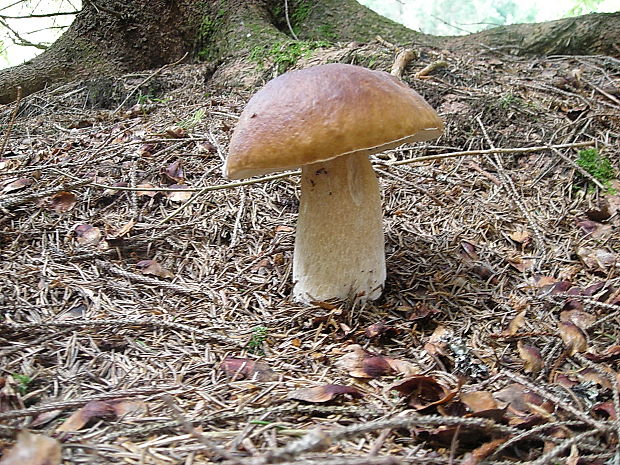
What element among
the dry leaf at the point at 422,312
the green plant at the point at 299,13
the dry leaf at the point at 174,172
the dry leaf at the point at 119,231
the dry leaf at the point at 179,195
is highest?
the green plant at the point at 299,13

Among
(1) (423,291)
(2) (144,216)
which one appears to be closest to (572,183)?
(1) (423,291)

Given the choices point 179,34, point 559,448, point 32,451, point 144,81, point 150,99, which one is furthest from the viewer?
point 179,34

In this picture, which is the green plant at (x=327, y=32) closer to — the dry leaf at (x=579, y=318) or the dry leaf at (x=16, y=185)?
the dry leaf at (x=16, y=185)

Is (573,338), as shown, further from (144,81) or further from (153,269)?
(144,81)

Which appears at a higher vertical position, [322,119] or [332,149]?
[322,119]

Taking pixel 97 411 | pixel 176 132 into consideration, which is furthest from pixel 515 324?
pixel 176 132

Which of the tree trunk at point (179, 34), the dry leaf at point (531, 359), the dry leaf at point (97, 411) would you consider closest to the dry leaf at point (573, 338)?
the dry leaf at point (531, 359)

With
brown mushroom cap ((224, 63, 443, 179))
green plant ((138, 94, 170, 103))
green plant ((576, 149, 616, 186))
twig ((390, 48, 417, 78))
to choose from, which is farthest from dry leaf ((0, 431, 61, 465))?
green plant ((138, 94, 170, 103))
